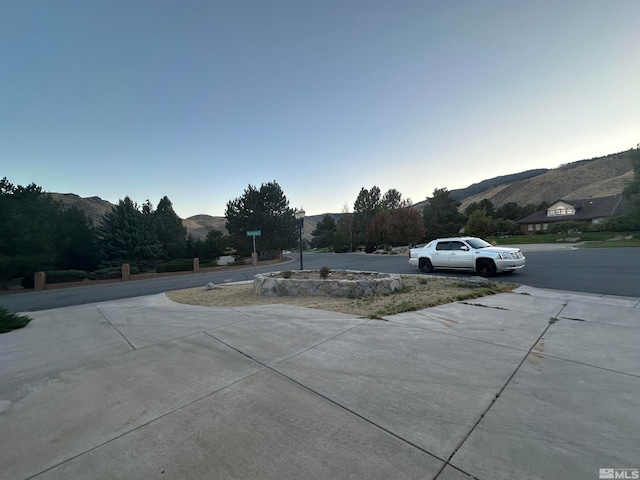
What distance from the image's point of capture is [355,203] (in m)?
56.1

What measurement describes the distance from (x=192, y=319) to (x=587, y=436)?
6.29m

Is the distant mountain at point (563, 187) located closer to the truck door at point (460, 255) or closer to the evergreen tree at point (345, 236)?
the evergreen tree at point (345, 236)

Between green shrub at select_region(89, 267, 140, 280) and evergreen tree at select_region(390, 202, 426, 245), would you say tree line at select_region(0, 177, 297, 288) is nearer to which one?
green shrub at select_region(89, 267, 140, 280)

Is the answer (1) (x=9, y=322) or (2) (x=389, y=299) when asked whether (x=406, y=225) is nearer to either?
(2) (x=389, y=299)

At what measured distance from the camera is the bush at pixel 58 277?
1811 centimetres

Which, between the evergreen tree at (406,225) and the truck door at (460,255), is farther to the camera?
the evergreen tree at (406,225)

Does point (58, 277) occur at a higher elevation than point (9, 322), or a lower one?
higher

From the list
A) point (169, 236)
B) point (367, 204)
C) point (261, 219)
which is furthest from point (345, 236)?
point (169, 236)

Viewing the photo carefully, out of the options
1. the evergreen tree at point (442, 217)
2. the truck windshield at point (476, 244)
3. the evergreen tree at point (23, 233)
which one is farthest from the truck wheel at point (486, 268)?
the evergreen tree at point (442, 217)

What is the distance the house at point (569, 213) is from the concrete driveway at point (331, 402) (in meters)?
50.4

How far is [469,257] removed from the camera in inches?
449

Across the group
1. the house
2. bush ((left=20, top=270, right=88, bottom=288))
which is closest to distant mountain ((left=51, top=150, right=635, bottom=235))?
the house

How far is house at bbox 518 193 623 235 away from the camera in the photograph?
140ft
